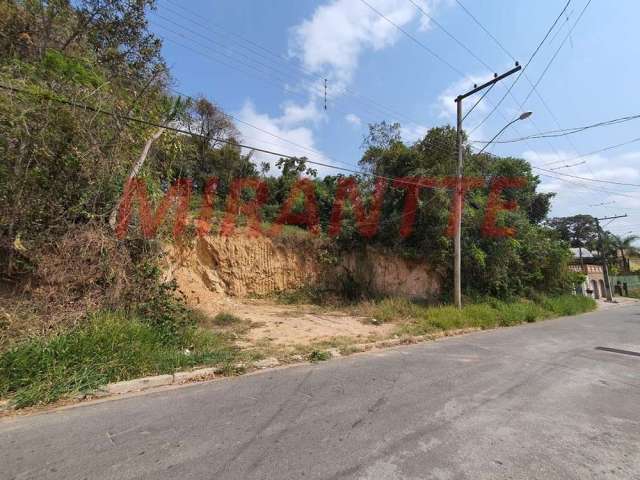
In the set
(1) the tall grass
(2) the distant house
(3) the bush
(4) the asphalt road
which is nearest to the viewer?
(4) the asphalt road

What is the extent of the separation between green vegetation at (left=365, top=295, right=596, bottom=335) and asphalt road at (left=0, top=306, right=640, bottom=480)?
498 cm

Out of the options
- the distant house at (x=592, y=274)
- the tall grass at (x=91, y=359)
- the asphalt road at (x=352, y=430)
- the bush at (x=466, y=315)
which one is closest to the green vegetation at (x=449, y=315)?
the bush at (x=466, y=315)

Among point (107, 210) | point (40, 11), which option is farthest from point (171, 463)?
point (40, 11)

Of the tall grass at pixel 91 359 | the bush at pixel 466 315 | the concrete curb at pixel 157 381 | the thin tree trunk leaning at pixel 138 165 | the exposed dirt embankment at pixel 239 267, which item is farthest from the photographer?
the exposed dirt embankment at pixel 239 267

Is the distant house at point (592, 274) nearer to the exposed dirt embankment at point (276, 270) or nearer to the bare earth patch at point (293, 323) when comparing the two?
the exposed dirt embankment at point (276, 270)

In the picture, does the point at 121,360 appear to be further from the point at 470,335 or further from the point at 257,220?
the point at 257,220

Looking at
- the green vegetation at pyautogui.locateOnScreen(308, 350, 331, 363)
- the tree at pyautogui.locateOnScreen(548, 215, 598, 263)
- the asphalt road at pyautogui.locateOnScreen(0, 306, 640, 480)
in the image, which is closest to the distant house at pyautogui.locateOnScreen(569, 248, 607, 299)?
the tree at pyautogui.locateOnScreen(548, 215, 598, 263)

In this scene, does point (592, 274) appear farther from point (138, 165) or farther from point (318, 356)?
point (138, 165)

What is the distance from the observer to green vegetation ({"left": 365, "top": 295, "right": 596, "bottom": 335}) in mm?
11117

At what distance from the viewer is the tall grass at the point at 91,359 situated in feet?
14.8

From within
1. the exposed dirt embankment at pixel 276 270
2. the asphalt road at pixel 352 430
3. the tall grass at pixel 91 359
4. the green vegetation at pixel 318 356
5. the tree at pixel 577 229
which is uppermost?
the tree at pixel 577 229

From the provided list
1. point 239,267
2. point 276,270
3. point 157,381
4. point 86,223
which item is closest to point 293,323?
point 239,267

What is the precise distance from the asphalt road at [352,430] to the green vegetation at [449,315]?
498cm

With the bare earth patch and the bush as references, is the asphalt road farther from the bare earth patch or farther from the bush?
the bush
